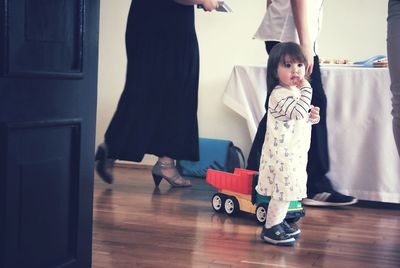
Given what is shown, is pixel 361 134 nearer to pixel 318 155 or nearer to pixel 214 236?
pixel 318 155

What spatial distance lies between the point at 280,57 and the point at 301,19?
16.6 inches

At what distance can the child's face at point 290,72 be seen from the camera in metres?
2.29

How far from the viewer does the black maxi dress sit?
3242 mm

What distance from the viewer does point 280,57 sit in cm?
232

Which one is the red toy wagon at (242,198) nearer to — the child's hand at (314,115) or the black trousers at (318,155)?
the black trousers at (318,155)

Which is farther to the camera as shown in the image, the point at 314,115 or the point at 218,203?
the point at 218,203

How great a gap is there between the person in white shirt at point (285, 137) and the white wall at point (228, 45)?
1.99m

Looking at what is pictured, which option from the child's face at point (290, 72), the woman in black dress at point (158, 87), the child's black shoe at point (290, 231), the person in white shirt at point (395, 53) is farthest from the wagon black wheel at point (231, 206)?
the person in white shirt at point (395, 53)

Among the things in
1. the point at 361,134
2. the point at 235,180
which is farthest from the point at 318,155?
the point at 235,180

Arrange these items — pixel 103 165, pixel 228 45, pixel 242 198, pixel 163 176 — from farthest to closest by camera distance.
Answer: pixel 228 45
pixel 163 176
pixel 103 165
pixel 242 198

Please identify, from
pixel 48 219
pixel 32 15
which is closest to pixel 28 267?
pixel 48 219

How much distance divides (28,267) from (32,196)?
153mm

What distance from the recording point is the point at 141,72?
10.7 feet

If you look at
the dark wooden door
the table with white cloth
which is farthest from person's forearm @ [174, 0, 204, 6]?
the dark wooden door
